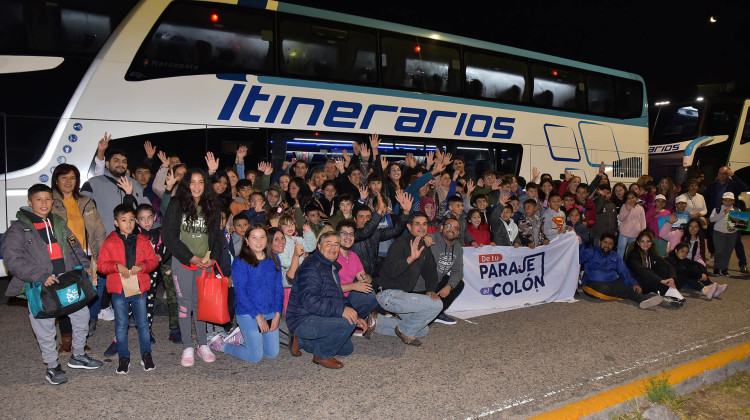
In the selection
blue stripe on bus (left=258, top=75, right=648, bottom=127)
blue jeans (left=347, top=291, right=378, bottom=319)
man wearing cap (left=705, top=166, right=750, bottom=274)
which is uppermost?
blue stripe on bus (left=258, top=75, right=648, bottom=127)

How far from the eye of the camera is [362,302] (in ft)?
18.0

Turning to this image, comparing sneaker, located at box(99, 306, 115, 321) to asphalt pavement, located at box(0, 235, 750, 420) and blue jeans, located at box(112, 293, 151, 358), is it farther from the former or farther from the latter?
blue jeans, located at box(112, 293, 151, 358)

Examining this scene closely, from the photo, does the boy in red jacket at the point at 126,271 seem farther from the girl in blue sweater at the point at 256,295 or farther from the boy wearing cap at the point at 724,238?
the boy wearing cap at the point at 724,238

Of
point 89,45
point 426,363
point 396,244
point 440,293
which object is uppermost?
point 89,45

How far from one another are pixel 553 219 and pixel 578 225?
553mm

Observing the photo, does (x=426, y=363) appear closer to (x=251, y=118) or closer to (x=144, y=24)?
(x=251, y=118)

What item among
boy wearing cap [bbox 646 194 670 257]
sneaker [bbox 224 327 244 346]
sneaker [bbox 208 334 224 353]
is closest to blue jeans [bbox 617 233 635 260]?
boy wearing cap [bbox 646 194 670 257]

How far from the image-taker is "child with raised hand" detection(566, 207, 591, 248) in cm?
839

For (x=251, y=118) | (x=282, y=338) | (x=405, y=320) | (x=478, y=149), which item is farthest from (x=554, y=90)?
(x=282, y=338)

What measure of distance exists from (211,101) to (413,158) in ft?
11.5

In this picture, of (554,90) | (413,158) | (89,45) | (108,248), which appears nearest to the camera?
(108,248)

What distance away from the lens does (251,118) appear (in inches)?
304

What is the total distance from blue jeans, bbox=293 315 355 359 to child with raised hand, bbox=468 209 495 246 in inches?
117

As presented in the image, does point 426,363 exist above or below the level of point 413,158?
below
